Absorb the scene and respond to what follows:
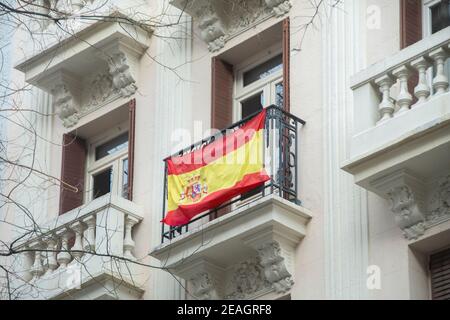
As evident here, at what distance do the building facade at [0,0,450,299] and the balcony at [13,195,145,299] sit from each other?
0.10 ft

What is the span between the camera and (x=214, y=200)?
20578 millimetres

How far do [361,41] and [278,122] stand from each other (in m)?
1.55

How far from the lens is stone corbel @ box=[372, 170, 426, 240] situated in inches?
730

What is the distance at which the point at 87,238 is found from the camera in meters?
22.2

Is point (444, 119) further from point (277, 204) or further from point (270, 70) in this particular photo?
point (270, 70)

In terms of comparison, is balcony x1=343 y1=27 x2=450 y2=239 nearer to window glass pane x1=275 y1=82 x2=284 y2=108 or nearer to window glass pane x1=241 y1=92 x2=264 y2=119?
window glass pane x1=275 y1=82 x2=284 y2=108

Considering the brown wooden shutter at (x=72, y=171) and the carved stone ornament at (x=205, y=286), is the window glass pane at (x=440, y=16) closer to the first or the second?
the carved stone ornament at (x=205, y=286)

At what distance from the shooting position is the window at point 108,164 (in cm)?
2414

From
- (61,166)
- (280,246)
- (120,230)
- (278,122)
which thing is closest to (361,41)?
(278,122)

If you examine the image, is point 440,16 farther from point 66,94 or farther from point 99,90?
point 66,94

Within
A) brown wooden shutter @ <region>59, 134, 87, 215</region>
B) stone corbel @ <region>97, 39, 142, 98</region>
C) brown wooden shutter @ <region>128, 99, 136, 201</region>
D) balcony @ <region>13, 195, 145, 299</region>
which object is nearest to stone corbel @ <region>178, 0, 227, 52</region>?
stone corbel @ <region>97, 39, 142, 98</region>

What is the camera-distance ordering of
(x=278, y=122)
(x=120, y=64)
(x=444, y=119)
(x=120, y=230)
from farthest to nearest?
(x=120, y=64)
(x=120, y=230)
(x=278, y=122)
(x=444, y=119)

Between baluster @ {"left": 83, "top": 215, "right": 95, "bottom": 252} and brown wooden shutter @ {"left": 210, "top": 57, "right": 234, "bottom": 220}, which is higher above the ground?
brown wooden shutter @ {"left": 210, "top": 57, "right": 234, "bottom": 220}

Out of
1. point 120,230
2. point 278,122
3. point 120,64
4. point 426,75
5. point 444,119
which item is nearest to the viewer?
point 444,119
